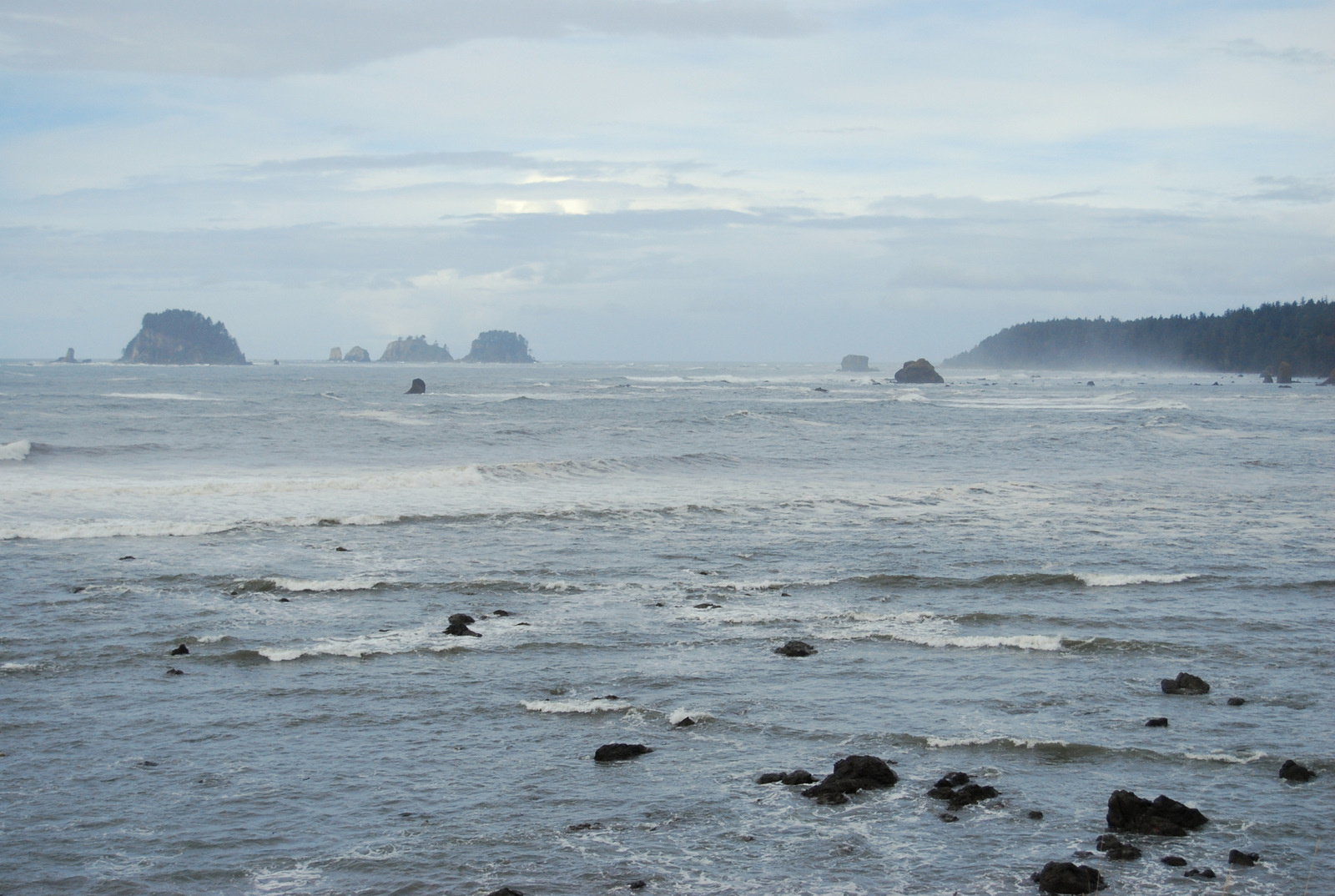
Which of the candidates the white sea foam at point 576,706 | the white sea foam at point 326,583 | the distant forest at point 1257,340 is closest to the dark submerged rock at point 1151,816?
the white sea foam at point 576,706

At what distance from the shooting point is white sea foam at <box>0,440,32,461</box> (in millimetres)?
33812

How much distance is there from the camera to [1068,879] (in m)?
6.27

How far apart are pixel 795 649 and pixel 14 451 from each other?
1302 inches

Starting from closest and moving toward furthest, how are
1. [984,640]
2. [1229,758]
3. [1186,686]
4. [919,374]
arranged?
[1229,758] < [1186,686] < [984,640] < [919,374]

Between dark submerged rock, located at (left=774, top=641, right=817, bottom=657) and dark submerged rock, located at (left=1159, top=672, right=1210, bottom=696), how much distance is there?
3.67 meters

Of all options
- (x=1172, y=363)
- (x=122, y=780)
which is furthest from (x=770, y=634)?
(x=1172, y=363)

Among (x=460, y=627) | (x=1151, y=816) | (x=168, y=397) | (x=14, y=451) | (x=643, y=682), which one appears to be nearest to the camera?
(x=1151, y=816)

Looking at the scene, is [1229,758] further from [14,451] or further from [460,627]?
[14,451]

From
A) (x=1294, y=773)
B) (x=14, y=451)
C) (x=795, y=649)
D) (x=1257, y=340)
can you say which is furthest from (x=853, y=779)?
(x=1257, y=340)

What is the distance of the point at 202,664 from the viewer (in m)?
11.3

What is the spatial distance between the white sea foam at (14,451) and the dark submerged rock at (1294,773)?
122ft

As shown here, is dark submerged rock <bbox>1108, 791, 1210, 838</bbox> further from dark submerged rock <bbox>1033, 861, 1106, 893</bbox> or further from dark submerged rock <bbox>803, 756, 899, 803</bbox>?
dark submerged rock <bbox>803, 756, 899, 803</bbox>

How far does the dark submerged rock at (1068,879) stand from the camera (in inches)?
246

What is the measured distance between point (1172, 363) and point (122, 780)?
21187 centimetres
